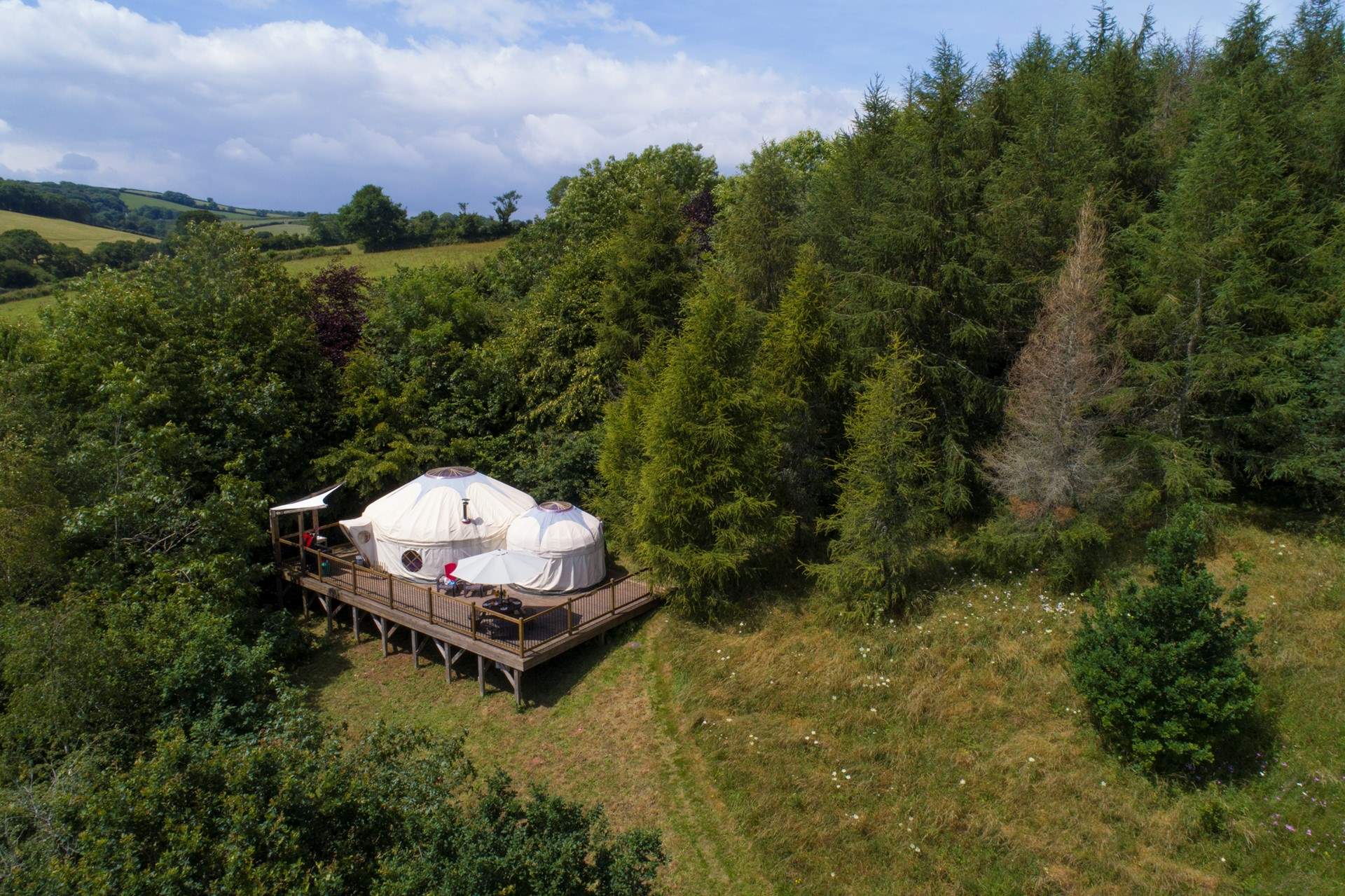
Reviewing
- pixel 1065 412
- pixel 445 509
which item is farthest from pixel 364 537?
pixel 1065 412

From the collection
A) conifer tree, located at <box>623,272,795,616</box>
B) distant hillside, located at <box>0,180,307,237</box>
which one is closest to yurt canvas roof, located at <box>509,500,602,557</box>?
conifer tree, located at <box>623,272,795,616</box>

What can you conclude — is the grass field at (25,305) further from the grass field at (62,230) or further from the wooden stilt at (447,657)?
the wooden stilt at (447,657)

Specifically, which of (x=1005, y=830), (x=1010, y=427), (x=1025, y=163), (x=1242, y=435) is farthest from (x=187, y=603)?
(x=1242, y=435)

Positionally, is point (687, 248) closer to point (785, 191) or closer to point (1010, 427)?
point (785, 191)

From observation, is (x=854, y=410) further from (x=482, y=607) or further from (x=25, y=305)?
(x=25, y=305)

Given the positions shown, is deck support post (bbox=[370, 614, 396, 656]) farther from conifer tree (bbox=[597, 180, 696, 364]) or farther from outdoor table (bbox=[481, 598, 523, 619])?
conifer tree (bbox=[597, 180, 696, 364])

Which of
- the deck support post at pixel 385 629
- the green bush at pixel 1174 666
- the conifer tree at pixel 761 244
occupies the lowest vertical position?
the deck support post at pixel 385 629

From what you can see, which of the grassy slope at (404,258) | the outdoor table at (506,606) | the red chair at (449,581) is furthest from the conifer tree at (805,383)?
the grassy slope at (404,258)
